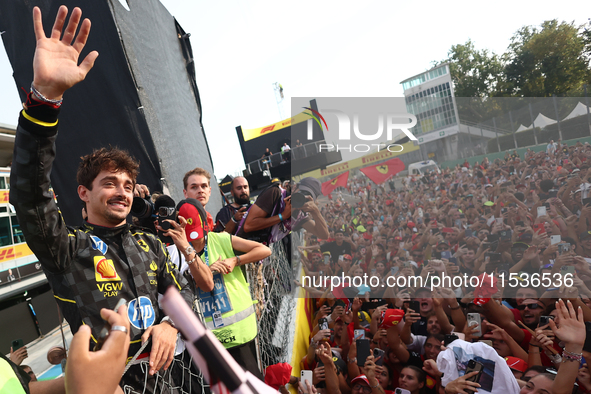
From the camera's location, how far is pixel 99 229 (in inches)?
58.7

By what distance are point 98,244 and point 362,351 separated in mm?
2399

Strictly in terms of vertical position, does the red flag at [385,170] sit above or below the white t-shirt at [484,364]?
above

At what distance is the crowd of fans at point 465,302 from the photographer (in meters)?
2.53

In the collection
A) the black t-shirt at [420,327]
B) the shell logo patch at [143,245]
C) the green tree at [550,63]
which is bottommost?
the black t-shirt at [420,327]

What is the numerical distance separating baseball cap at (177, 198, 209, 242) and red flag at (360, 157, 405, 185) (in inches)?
330

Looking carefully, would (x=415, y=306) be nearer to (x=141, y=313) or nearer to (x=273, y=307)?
(x=273, y=307)

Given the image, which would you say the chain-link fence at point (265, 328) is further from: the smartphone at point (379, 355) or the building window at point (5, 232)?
the building window at point (5, 232)

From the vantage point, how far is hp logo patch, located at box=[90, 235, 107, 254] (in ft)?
4.68

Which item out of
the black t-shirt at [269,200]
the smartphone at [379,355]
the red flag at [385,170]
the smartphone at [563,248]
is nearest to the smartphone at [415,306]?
the smartphone at [379,355]

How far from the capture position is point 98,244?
144cm

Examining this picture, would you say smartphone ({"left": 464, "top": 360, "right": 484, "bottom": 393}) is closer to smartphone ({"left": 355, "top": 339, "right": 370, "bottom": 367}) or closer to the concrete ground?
smartphone ({"left": 355, "top": 339, "right": 370, "bottom": 367})

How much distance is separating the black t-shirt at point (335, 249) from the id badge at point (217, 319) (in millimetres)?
4362

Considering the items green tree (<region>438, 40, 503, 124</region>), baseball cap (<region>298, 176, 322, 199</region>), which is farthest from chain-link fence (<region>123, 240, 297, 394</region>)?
green tree (<region>438, 40, 503, 124</region>)

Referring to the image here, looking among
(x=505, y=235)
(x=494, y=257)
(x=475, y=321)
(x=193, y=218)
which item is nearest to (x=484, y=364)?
(x=475, y=321)
